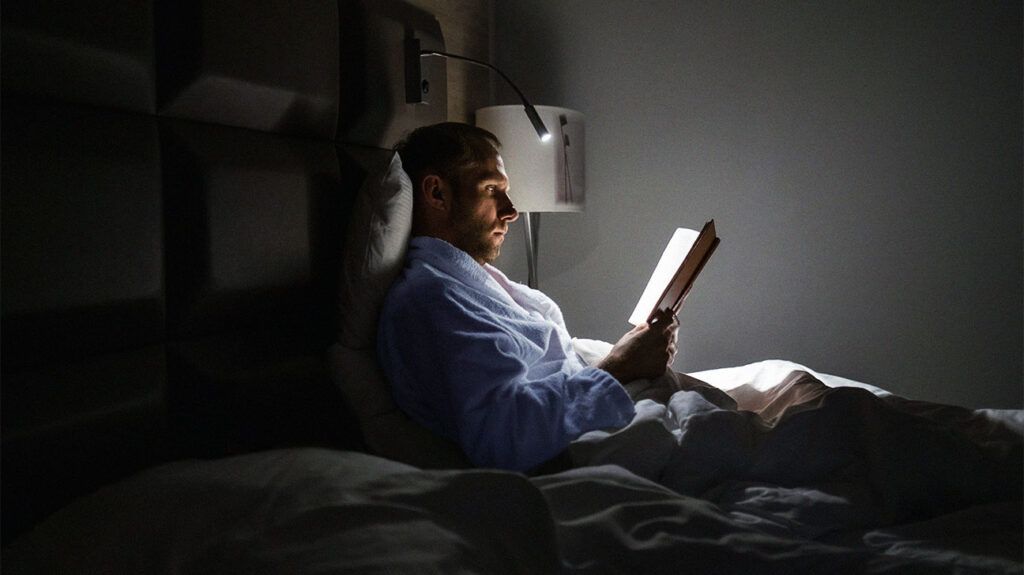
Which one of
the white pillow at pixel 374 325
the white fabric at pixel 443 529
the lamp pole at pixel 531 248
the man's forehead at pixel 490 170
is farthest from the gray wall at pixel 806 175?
the white fabric at pixel 443 529

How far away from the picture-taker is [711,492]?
35.2 inches

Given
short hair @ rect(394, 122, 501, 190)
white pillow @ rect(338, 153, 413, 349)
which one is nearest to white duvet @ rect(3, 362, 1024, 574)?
white pillow @ rect(338, 153, 413, 349)

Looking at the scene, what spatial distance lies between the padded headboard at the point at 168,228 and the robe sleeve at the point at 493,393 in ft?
0.61

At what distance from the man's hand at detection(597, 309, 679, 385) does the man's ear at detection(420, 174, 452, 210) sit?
48 cm

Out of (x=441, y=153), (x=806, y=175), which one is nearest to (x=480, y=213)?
(x=441, y=153)

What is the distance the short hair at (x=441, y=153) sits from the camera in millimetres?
1450

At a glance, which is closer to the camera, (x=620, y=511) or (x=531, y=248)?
(x=620, y=511)

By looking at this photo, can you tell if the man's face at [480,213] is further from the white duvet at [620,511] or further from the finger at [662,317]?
the white duvet at [620,511]

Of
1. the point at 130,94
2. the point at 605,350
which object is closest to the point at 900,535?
the point at 605,350

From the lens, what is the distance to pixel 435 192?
1440 millimetres

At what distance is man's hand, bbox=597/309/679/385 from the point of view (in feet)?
4.20

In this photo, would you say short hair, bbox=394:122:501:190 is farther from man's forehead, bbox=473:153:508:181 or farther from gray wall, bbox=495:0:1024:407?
gray wall, bbox=495:0:1024:407

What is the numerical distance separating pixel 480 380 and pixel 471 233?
1.57 ft

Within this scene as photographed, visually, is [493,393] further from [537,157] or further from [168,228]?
[537,157]
